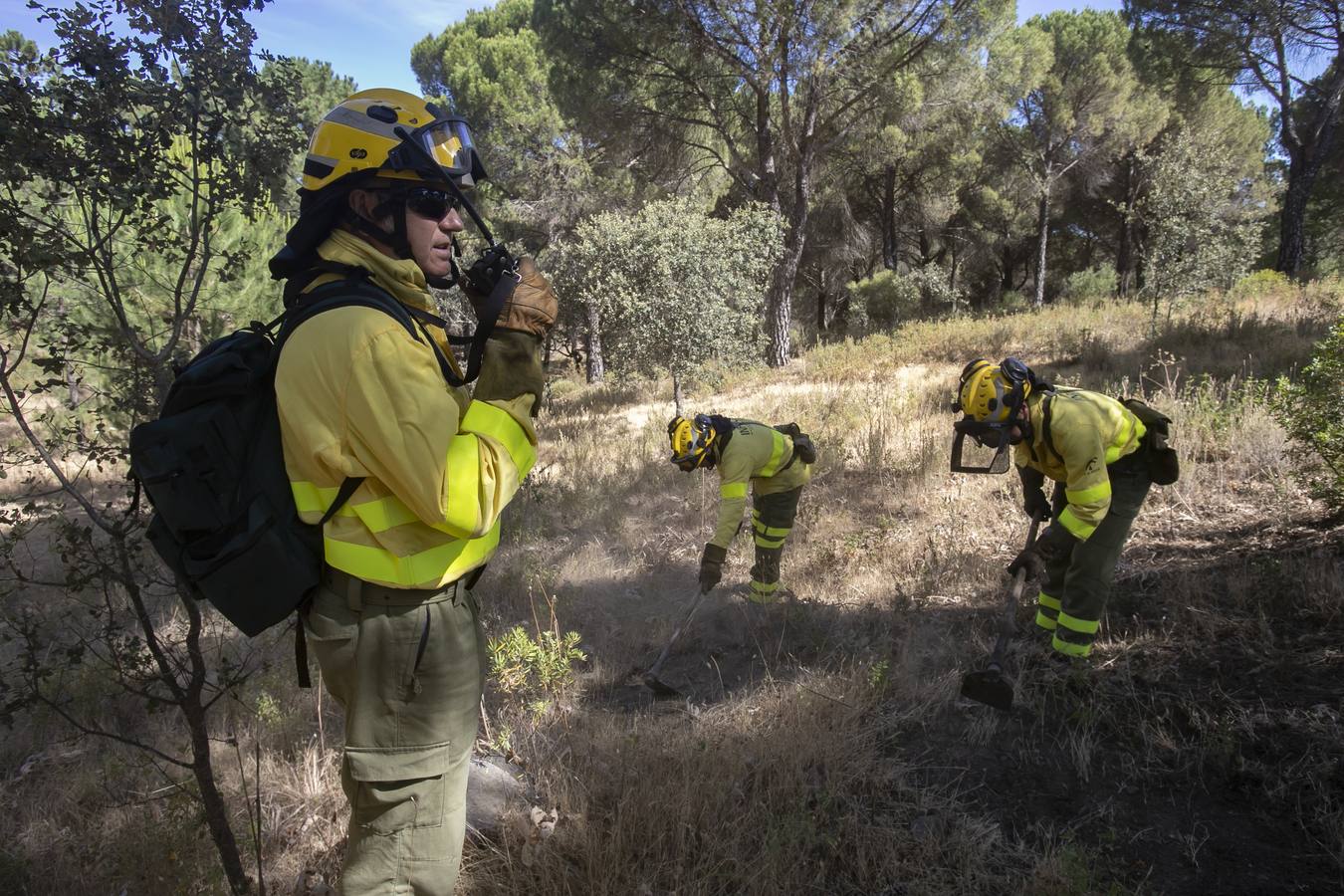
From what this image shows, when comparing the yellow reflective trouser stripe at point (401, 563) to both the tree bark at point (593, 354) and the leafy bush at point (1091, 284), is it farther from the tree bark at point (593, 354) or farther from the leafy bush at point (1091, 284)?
the leafy bush at point (1091, 284)

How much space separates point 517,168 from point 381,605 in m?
16.0

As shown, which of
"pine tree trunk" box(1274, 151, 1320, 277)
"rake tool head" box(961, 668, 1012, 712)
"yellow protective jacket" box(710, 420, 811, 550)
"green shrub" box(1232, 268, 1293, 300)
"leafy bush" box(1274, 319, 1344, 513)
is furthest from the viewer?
"pine tree trunk" box(1274, 151, 1320, 277)

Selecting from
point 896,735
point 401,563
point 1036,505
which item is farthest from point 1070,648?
point 401,563

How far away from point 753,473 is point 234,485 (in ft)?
11.7

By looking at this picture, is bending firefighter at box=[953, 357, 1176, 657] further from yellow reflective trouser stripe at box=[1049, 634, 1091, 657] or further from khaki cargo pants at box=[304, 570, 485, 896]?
khaki cargo pants at box=[304, 570, 485, 896]

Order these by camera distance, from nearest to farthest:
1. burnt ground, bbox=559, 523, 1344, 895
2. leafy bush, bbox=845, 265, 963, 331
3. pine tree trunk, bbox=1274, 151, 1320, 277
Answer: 1. burnt ground, bbox=559, 523, 1344, 895
2. pine tree trunk, bbox=1274, 151, 1320, 277
3. leafy bush, bbox=845, 265, 963, 331

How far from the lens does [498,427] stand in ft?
5.06

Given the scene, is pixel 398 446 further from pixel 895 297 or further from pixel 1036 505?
pixel 895 297

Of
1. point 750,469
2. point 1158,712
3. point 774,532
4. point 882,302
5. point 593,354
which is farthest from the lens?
point 882,302

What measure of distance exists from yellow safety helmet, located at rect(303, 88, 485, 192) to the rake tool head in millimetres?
3192

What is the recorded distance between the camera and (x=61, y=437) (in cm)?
254

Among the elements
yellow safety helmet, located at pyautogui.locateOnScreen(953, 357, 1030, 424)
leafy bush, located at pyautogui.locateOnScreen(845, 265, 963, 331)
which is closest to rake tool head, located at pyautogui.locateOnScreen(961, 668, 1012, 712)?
yellow safety helmet, located at pyautogui.locateOnScreen(953, 357, 1030, 424)

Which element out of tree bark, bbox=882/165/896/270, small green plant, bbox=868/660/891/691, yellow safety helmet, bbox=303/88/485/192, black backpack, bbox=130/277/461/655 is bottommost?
small green plant, bbox=868/660/891/691

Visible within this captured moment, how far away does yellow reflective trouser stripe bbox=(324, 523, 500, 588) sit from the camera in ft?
4.85
